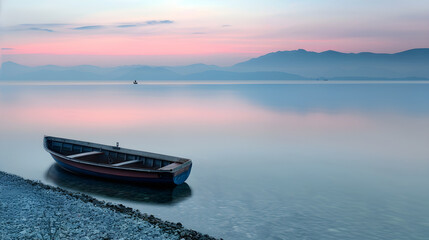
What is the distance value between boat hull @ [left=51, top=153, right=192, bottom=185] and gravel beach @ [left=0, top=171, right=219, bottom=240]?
8.49ft

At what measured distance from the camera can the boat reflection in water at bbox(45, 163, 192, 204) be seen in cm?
1574

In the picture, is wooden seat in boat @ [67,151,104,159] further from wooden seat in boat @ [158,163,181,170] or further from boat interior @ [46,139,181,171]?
wooden seat in boat @ [158,163,181,170]

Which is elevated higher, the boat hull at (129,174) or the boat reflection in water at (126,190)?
the boat hull at (129,174)

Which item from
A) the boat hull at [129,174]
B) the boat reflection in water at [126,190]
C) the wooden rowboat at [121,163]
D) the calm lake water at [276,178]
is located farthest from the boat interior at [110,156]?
the calm lake water at [276,178]

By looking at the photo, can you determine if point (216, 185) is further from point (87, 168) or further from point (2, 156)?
point (2, 156)

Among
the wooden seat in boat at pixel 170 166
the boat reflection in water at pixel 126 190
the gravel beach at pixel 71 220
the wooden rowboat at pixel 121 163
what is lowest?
the boat reflection in water at pixel 126 190

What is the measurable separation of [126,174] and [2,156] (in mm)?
12642

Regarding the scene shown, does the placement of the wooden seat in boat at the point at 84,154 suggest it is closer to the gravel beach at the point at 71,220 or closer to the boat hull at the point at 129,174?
the boat hull at the point at 129,174

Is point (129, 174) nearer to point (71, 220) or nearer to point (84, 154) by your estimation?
point (84, 154)

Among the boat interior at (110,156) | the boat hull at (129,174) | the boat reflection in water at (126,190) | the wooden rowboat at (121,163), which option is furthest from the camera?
the boat interior at (110,156)

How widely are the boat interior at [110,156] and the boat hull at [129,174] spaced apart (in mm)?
379

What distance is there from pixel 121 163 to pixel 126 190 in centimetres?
170

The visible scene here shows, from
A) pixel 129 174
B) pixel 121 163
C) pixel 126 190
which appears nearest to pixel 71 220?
pixel 126 190

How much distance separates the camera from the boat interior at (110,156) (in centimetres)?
1798
